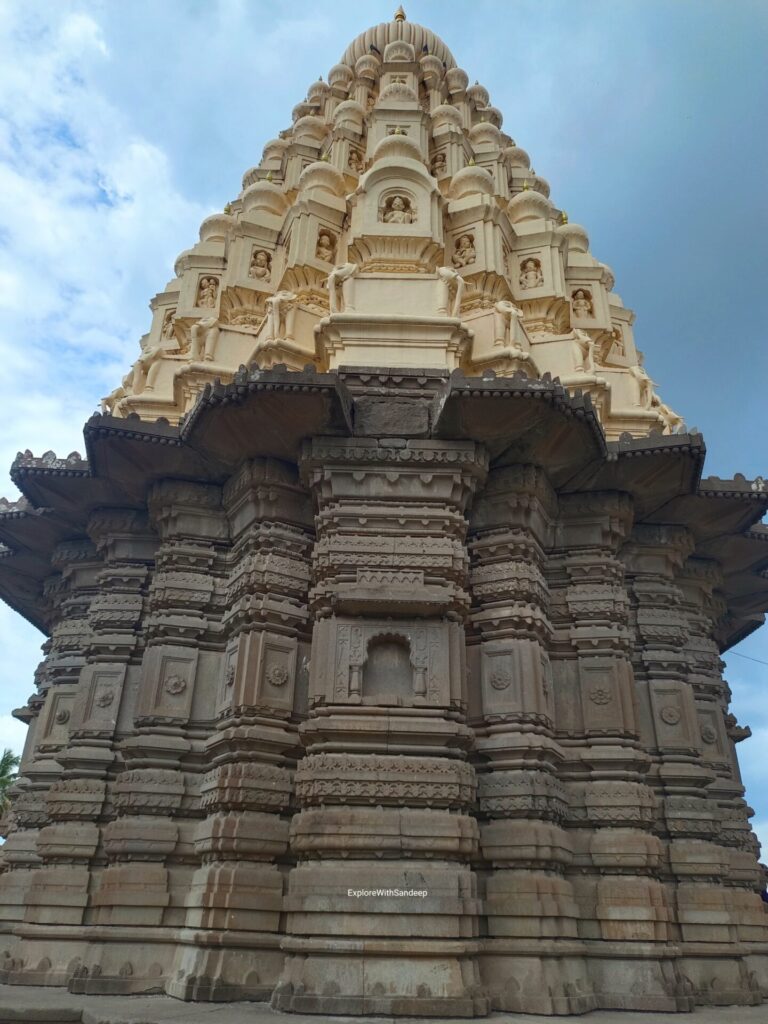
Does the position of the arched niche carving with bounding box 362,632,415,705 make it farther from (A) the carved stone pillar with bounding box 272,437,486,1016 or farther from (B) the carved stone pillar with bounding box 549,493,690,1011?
(B) the carved stone pillar with bounding box 549,493,690,1011

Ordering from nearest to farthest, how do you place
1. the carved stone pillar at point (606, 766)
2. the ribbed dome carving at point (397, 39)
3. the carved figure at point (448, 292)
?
1. the carved stone pillar at point (606, 766)
2. the carved figure at point (448, 292)
3. the ribbed dome carving at point (397, 39)

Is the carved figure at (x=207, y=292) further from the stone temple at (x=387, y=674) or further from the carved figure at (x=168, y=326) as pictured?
the stone temple at (x=387, y=674)

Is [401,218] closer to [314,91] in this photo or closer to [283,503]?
[283,503]

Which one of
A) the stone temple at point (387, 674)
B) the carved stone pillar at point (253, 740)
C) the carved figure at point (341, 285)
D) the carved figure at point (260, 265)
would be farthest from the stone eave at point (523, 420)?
the carved figure at point (260, 265)

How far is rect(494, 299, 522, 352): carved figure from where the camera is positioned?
1388cm

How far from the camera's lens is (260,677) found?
1063 cm

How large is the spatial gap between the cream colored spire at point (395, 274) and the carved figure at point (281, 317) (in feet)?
0.09

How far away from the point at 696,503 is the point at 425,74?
48.3 ft

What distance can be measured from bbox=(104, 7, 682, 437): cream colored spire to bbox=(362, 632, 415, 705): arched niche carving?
4719 mm

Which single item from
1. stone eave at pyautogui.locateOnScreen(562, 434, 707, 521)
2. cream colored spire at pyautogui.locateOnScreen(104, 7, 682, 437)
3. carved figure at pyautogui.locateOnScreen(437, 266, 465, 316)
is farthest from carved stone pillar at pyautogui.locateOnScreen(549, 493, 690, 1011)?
carved figure at pyautogui.locateOnScreen(437, 266, 465, 316)

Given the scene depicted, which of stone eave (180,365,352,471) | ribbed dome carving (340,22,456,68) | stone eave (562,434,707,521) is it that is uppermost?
ribbed dome carving (340,22,456,68)

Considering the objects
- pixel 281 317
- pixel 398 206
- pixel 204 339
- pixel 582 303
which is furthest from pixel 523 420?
pixel 582 303

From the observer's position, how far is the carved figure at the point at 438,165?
18.3 m

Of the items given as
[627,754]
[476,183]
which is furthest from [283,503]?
[476,183]
